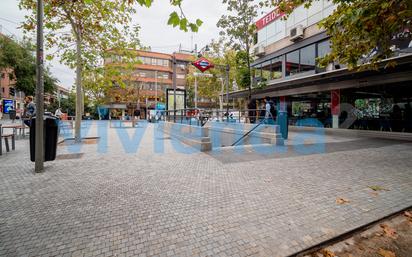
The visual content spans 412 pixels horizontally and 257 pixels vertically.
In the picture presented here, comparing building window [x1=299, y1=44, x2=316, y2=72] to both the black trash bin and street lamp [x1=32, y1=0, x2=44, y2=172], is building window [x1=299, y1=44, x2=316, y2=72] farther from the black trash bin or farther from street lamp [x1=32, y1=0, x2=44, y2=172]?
the black trash bin

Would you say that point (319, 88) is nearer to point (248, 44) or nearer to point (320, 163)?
point (248, 44)

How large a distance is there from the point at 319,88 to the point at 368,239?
14.6 m

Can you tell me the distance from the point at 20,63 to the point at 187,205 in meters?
36.5

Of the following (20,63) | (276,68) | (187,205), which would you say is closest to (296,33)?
(276,68)

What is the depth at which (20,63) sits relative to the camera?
28812mm

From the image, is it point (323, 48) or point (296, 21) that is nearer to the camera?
point (323, 48)

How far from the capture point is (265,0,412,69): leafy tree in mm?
4086

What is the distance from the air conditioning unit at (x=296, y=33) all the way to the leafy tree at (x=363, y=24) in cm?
1242

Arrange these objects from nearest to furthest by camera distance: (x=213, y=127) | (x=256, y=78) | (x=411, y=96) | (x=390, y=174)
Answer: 1. (x=390, y=174)
2. (x=411, y=96)
3. (x=213, y=127)
4. (x=256, y=78)

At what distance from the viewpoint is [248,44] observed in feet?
49.4

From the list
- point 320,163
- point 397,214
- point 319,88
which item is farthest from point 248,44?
point 397,214

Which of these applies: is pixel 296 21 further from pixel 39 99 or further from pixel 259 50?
pixel 39 99

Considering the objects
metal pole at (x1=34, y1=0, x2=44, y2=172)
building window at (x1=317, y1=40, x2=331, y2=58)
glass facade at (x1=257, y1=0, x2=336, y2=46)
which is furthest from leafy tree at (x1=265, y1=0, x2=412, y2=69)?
building window at (x1=317, y1=40, x2=331, y2=58)

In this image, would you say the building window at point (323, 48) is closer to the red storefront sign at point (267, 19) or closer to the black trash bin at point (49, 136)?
the red storefront sign at point (267, 19)
